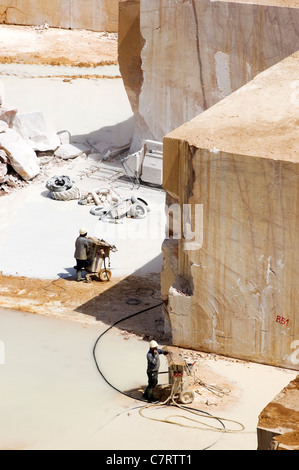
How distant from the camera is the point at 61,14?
27.0m

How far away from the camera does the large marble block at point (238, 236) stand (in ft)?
35.0

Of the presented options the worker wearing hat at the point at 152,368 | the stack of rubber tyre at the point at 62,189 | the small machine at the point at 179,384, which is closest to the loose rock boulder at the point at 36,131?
the stack of rubber tyre at the point at 62,189

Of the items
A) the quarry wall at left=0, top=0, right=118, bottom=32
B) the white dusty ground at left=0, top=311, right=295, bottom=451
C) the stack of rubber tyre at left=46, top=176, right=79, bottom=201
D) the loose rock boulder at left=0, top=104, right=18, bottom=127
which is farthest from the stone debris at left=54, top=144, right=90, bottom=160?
the quarry wall at left=0, top=0, right=118, bottom=32

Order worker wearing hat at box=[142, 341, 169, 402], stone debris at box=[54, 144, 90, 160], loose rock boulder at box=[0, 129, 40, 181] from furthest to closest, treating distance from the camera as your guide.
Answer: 1. stone debris at box=[54, 144, 90, 160]
2. loose rock boulder at box=[0, 129, 40, 181]
3. worker wearing hat at box=[142, 341, 169, 402]

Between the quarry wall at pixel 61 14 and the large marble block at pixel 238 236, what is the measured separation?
1578cm

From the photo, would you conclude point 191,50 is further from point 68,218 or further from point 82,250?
point 82,250

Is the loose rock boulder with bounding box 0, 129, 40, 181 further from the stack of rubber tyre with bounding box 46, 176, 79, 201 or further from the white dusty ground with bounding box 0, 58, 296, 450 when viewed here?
the stack of rubber tyre with bounding box 46, 176, 79, 201

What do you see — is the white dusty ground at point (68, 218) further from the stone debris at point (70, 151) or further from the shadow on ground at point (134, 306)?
the shadow on ground at point (134, 306)

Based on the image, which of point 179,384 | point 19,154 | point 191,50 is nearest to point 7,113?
point 19,154

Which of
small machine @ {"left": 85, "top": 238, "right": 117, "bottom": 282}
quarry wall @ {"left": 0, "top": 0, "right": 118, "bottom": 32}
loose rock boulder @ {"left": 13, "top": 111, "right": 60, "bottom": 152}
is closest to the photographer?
small machine @ {"left": 85, "top": 238, "right": 117, "bottom": 282}

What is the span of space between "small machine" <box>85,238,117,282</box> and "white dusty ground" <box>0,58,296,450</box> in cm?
43

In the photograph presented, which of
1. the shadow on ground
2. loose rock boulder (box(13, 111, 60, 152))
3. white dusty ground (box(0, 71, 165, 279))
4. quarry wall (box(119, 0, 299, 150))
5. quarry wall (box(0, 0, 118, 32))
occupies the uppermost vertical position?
quarry wall (box(119, 0, 299, 150))

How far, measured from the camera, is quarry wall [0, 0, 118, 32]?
1058 inches

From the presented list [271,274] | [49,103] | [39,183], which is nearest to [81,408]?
[271,274]
